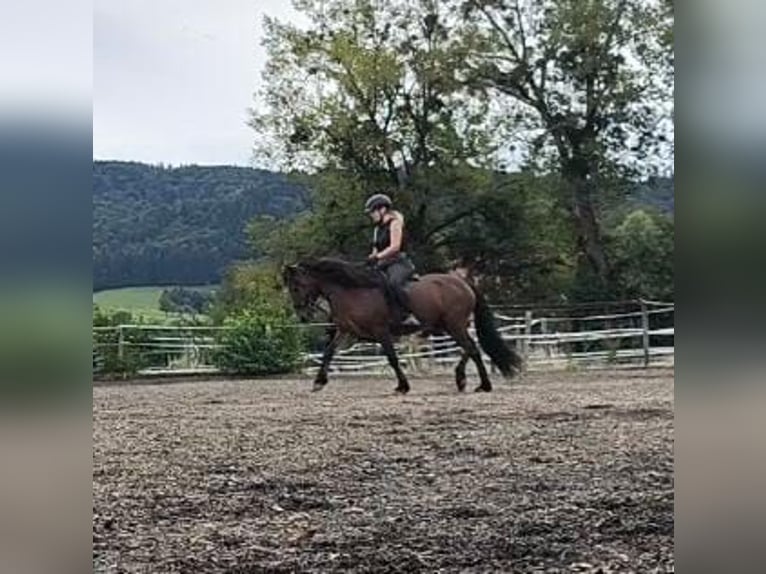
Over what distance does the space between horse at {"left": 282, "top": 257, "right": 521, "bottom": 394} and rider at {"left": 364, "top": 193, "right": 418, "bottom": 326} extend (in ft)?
0.07

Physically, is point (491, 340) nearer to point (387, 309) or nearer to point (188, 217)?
point (387, 309)

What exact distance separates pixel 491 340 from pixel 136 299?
932mm

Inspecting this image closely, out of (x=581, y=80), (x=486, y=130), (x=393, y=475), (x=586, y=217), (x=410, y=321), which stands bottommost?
(x=393, y=475)

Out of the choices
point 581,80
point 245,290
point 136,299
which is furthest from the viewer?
point 581,80

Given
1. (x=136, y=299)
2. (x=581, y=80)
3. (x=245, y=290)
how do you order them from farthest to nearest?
(x=581, y=80) → (x=245, y=290) → (x=136, y=299)

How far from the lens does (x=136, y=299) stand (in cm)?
265

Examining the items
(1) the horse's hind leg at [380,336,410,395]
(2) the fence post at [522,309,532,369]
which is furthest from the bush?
(2) the fence post at [522,309,532,369]

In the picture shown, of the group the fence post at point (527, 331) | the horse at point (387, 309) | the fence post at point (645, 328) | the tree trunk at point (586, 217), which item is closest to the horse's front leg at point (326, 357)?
the horse at point (387, 309)

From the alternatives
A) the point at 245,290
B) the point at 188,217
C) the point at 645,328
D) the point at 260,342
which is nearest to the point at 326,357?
the point at 260,342

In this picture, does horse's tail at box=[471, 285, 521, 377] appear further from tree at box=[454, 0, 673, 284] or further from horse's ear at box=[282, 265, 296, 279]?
horse's ear at box=[282, 265, 296, 279]

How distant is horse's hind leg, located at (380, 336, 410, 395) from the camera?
2.89 meters
